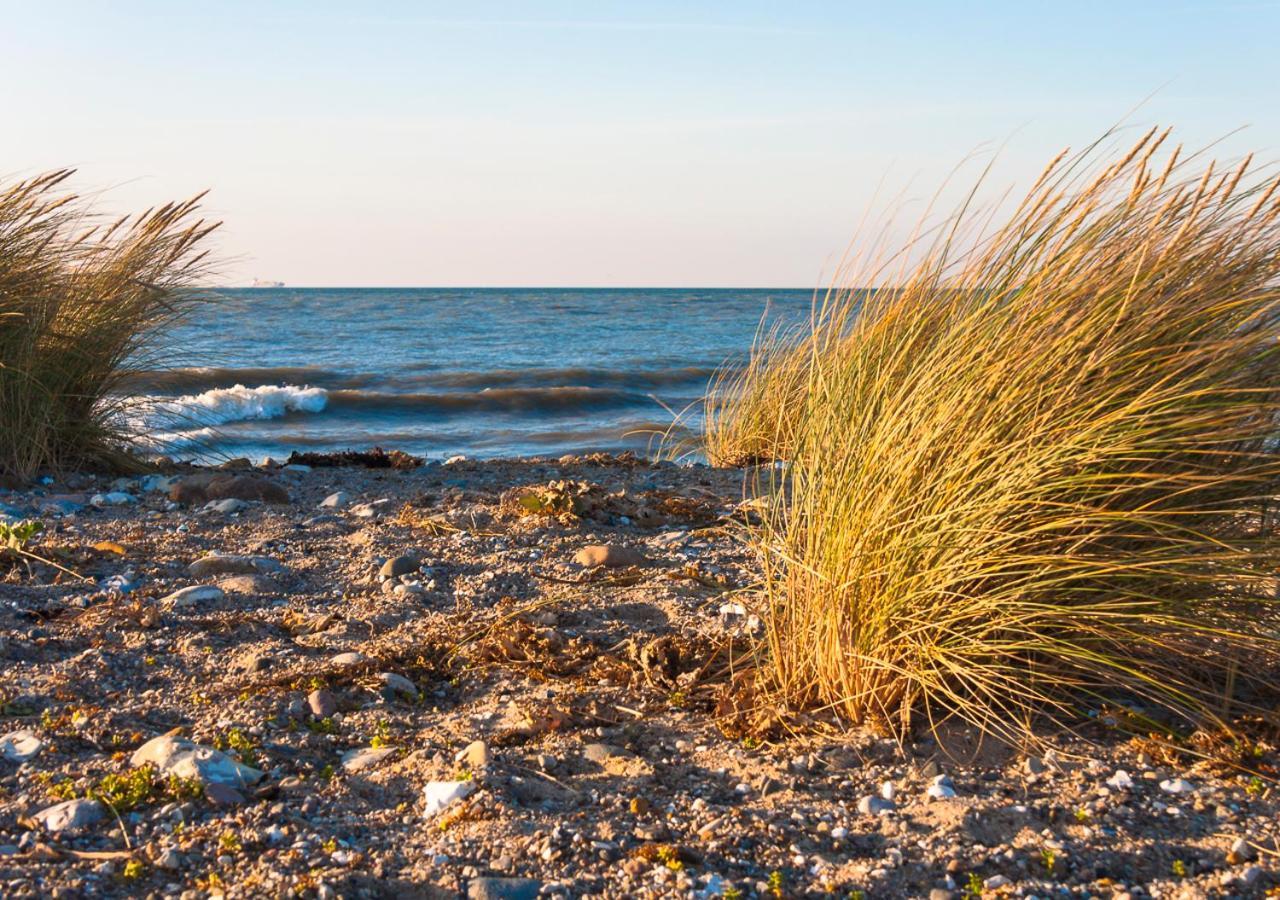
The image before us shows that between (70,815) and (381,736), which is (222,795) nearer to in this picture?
(70,815)

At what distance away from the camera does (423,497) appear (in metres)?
5.56

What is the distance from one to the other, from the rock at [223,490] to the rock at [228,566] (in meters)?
1.35

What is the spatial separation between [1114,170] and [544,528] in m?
2.90

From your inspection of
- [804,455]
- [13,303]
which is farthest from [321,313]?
[804,455]

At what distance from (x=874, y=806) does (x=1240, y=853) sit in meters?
0.70

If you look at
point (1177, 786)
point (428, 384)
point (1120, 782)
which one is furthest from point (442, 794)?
point (428, 384)

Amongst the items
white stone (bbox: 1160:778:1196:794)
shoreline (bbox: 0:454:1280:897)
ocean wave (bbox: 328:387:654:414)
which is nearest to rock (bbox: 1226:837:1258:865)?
shoreline (bbox: 0:454:1280:897)

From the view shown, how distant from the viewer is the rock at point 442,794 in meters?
2.31

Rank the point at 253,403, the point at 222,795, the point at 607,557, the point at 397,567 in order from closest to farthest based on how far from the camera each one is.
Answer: the point at 222,795
the point at 397,567
the point at 607,557
the point at 253,403

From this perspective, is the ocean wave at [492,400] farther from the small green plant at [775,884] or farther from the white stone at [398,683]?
the small green plant at [775,884]

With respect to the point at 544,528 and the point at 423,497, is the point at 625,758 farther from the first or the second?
the point at 423,497

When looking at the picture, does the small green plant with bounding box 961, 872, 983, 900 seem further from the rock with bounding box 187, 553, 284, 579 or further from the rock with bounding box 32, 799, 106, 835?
the rock with bounding box 187, 553, 284, 579

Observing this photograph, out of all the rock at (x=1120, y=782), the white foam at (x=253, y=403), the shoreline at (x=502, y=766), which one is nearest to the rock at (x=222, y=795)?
the shoreline at (x=502, y=766)

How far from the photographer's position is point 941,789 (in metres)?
2.38
